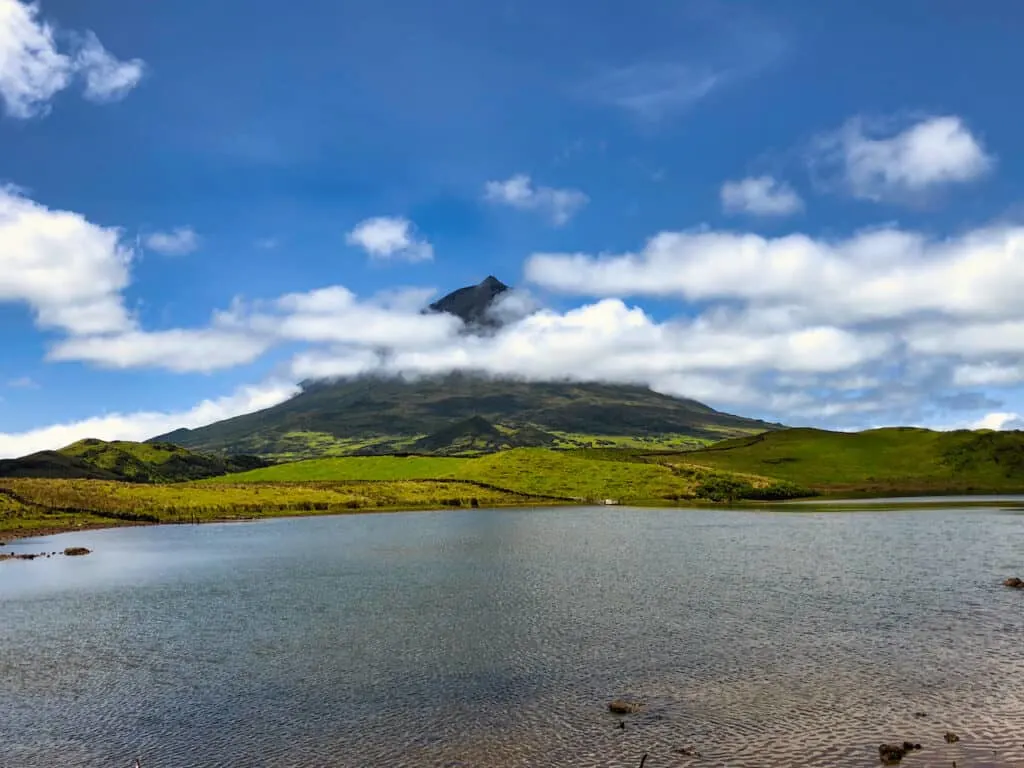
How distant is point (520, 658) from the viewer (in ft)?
135

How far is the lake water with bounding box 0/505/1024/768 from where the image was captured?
94.8 ft

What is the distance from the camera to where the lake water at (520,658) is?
28.9m

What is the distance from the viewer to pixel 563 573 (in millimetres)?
71312

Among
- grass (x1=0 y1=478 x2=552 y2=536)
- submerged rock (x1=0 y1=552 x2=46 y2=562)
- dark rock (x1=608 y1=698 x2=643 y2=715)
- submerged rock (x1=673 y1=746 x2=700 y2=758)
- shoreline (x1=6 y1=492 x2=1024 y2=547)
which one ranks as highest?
grass (x1=0 y1=478 x2=552 y2=536)

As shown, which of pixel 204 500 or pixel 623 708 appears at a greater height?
pixel 204 500

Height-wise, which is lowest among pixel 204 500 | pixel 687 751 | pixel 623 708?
pixel 687 751

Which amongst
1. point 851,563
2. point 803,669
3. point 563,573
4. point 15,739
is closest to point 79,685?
point 15,739

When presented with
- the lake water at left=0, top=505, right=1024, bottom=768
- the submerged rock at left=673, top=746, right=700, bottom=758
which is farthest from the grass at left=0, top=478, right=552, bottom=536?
the submerged rock at left=673, top=746, right=700, bottom=758

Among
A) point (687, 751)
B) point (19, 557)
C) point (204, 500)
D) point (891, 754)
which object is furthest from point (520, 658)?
point (204, 500)

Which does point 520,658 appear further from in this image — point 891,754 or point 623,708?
point 891,754

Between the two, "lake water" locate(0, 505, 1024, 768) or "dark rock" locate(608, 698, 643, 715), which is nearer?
"lake water" locate(0, 505, 1024, 768)

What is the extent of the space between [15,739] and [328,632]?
19.6m

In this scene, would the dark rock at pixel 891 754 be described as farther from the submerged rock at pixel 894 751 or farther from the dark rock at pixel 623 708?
the dark rock at pixel 623 708

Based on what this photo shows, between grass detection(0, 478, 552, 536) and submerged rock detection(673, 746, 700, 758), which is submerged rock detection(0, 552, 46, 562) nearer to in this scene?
grass detection(0, 478, 552, 536)
